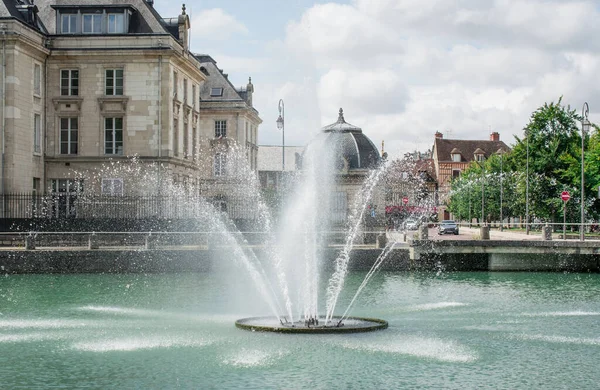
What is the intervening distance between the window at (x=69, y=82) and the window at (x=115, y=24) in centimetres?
321

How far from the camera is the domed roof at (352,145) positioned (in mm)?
81900

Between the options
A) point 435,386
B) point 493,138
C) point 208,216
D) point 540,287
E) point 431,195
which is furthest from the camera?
point 493,138

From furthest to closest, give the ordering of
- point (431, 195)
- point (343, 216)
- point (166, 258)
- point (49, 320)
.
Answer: point (431, 195) < point (343, 216) < point (166, 258) < point (49, 320)

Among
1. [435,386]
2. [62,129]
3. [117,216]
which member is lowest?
[435,386]

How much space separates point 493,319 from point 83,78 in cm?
3426

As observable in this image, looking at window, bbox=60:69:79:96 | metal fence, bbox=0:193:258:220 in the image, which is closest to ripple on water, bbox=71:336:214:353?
metal fence, bbox=0:193:258:220

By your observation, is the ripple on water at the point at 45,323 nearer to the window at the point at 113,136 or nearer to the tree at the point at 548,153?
the window at the point at 113,136

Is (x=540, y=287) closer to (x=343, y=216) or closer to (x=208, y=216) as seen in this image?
(x=208, y=216)

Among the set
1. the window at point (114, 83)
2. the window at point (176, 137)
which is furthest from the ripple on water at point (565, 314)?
the window at point (114, 83)

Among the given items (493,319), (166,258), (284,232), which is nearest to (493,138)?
(284,232)

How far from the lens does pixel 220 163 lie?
83.4 meters

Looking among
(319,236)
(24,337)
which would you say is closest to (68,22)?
(319,236)

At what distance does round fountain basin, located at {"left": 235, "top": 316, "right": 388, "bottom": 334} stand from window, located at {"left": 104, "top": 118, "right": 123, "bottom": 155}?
30.7 m

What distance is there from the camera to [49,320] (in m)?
26.9
